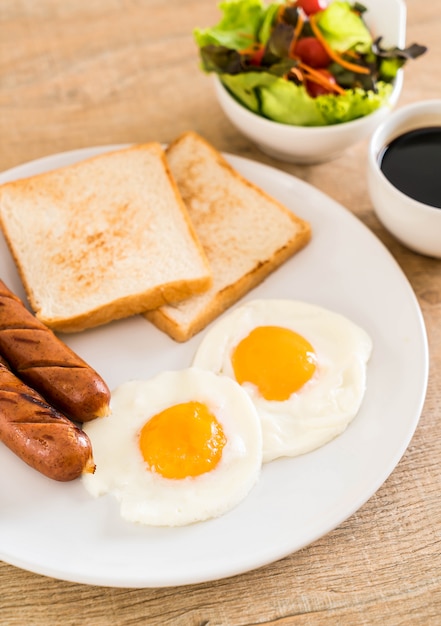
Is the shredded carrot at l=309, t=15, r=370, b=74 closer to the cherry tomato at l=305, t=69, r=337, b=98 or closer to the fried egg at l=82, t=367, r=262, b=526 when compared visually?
the cherry tomato at l=305, t=69, r=337, b=98

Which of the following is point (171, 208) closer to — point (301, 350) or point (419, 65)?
point (301, 350)

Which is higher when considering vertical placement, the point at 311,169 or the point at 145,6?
the point at 145,6

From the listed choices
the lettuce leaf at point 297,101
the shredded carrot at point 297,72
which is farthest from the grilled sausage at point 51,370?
the shredded carrot at point 297,72

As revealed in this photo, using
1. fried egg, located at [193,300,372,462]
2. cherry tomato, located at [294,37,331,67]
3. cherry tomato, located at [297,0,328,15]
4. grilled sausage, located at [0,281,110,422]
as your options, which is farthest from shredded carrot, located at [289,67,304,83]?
grilled sausage, located at [0,281,110,422]

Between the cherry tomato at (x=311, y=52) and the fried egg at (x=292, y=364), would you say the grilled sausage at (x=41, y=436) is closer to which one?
the fried egg at (x=292, y=364)

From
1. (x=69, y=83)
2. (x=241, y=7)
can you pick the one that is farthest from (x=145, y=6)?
(x=241, y=7)

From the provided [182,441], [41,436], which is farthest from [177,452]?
[41,436]

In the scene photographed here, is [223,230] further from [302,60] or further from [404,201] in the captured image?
[302,60]
